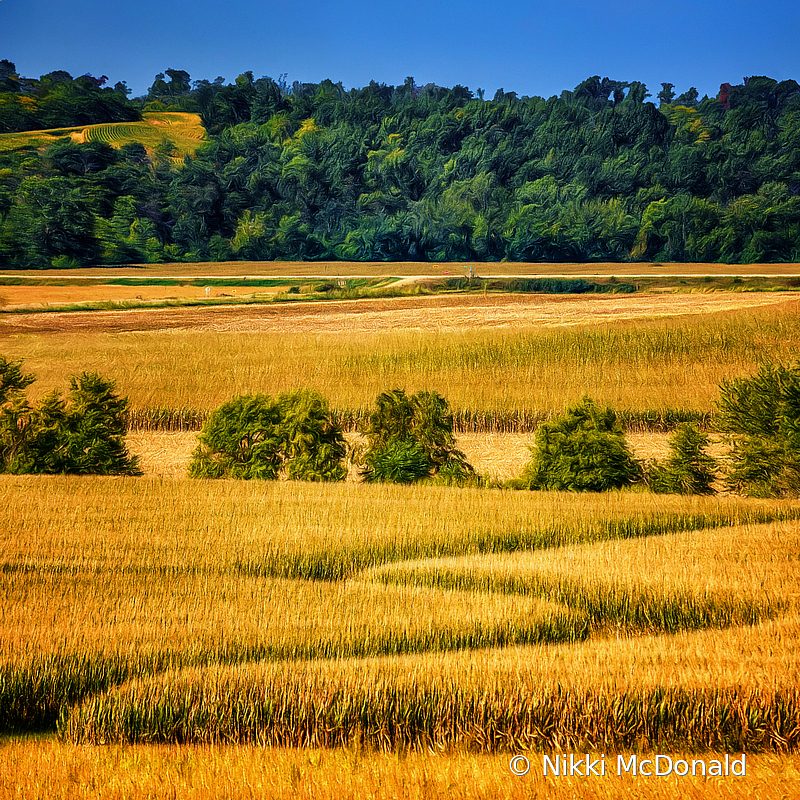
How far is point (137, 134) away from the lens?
203ft

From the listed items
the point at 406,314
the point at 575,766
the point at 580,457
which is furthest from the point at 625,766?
the point at 406,314

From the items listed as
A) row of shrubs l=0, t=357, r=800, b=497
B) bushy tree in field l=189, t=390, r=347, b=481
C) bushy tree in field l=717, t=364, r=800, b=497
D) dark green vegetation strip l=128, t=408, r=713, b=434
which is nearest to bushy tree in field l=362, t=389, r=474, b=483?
row of shrubs l=0, t=357, r=800, b=497

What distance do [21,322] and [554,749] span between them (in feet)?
94.8

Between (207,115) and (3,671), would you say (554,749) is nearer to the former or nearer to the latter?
(3,671)

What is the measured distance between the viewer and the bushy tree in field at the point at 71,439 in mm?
17750

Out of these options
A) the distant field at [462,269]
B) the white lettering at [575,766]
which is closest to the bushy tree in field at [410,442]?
the white lettering at [575,766]

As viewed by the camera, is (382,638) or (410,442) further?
(410,442)

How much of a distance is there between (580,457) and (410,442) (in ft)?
12.2

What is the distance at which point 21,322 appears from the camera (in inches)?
1189

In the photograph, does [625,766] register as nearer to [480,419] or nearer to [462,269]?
[480,419]

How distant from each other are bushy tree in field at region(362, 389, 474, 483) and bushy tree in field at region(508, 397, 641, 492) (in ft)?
5.24

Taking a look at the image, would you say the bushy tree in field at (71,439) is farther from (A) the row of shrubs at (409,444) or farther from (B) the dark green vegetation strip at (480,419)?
A: (B) the dark green vegetation strip at (480,419)

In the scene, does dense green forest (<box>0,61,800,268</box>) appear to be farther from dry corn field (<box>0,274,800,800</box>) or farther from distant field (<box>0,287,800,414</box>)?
dry corn field (<box>0,274,800,800</box>)

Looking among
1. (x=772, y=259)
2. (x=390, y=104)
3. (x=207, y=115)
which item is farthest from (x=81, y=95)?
(x=772, y=259)
